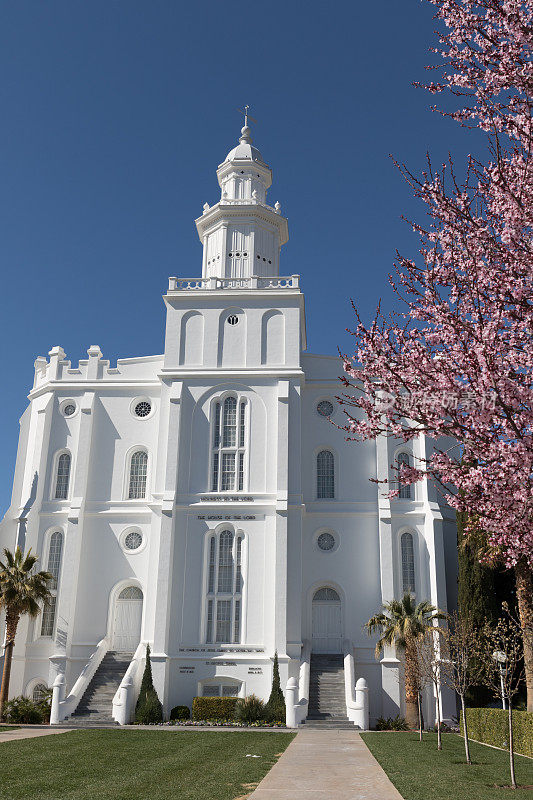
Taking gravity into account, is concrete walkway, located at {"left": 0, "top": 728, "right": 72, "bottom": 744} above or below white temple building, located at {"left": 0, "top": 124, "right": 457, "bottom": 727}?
below

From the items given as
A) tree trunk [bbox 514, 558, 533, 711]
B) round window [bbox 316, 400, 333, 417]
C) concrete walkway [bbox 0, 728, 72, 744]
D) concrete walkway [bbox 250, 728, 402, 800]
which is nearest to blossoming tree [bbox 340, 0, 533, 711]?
concrete walkway [bbox 250, 728, 402, 800]

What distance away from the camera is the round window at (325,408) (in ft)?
120

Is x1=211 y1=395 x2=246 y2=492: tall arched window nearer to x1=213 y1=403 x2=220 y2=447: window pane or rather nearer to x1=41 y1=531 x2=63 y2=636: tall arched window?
x1=213 y1=403 x2=220 y2=447: window pane

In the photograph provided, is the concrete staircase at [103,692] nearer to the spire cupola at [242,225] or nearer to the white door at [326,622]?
the white door at [326,622]

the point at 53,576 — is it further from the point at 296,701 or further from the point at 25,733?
the point at 296,701

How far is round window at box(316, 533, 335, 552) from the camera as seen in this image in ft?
114

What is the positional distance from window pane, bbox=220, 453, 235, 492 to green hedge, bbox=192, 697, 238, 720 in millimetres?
8668

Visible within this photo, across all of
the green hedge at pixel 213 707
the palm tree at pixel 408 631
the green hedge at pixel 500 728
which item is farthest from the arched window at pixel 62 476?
the green hedge at pixel 500 728

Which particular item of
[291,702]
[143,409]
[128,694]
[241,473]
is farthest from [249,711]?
[143,409]

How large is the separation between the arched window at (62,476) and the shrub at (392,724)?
17137 mm

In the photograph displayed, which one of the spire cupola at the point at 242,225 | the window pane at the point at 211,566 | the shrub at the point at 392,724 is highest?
the spire cupola at the point at 242,225

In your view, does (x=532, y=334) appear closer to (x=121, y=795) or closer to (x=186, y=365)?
(x=121, y=795)

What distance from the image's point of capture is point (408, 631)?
28.7 metres

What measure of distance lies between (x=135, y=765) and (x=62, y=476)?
→ 839 inches
